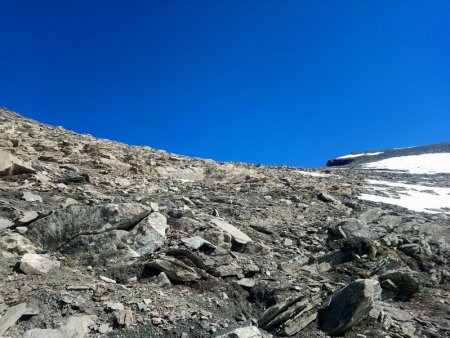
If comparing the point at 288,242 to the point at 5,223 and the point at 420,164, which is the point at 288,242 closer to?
the point at 5,223

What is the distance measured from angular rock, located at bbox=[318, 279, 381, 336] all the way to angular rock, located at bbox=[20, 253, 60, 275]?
5.78 m

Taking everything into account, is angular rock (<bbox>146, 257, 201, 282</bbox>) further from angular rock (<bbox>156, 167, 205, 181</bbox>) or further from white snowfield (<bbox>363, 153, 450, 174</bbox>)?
white snowfield (<bbox>363, 153, 450, 174</bbox>)

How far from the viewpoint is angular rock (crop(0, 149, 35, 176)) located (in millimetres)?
12406

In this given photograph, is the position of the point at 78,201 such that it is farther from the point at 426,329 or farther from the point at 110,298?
the point at 426,329

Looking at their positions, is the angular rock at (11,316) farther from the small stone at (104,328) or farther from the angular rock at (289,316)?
the angular rock at (289,316)

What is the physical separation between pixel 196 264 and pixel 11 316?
3.96 m

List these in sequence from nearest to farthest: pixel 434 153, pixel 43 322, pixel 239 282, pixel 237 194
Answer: pixel 43 322, pixel 239 282, pixel 237 194, pixel 434 153

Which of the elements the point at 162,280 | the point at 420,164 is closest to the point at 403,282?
the point at 162,280

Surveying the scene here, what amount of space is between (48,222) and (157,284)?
3284 millimetres

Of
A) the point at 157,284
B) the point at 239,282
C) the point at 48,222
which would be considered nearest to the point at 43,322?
the point at 157,284

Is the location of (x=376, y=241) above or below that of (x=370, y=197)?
below

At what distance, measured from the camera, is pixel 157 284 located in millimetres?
8109

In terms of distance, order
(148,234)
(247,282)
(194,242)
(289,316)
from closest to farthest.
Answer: (289,316) → (247,282) → (148,234) → (194,242)

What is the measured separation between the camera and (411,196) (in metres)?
22.0
